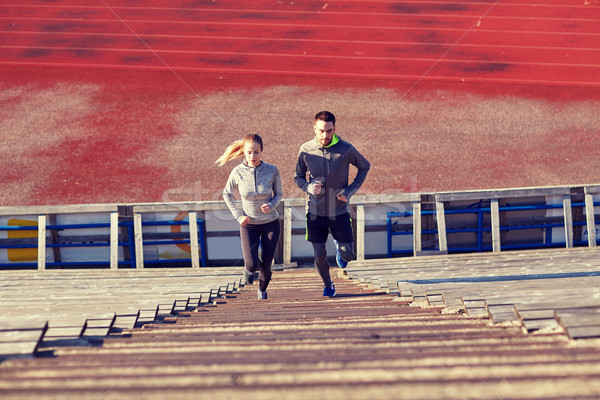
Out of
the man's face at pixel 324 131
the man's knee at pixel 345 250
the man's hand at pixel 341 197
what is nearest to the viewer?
the man's face at pixel 324 131

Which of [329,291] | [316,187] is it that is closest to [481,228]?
[329,291]

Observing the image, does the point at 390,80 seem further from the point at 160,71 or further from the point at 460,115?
the point at 160,71

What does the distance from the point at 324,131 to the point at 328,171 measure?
519mm

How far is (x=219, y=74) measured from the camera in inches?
704

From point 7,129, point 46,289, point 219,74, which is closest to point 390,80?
point 219,74

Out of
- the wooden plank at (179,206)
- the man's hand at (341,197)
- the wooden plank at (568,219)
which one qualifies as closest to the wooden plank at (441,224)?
the wooden plank at (568,219)

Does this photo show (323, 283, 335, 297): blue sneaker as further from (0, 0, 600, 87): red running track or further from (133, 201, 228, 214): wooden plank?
(0, 0, 600, 87): red running track

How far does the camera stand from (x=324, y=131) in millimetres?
6059

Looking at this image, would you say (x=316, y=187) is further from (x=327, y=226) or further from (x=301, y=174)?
(x=327, y=226)

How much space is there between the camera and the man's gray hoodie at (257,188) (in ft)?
20.8

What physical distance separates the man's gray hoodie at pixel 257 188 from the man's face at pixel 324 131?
602 millimetres

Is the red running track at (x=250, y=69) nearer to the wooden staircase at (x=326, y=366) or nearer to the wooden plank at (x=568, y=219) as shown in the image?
the wooden plank at (x=568, y=219)

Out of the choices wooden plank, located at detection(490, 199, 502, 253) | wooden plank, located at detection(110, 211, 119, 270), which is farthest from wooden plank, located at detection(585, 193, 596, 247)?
wooden plank, located at detection(110, 211, 119, 270)

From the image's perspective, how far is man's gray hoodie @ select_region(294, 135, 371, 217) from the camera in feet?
20.9
